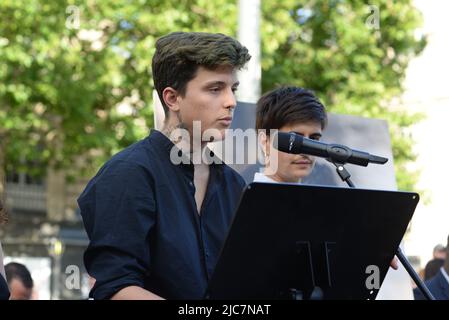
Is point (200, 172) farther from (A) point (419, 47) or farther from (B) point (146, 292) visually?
(A) point (419, 47)

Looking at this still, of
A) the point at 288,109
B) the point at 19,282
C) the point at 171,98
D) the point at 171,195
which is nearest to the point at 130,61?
the point at 19,282

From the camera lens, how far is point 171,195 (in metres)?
2.96

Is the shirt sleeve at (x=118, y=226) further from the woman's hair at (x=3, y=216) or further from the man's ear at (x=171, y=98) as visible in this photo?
the woman's hair at (x=3, y=216)

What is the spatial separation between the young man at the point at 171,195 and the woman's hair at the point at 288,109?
1.02 metres

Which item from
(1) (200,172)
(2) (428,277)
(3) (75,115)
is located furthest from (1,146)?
(1) (200,172)

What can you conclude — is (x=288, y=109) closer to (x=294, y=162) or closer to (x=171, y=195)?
(x=294, y=162)

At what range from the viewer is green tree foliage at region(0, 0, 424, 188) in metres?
17.1

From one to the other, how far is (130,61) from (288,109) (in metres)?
14.1

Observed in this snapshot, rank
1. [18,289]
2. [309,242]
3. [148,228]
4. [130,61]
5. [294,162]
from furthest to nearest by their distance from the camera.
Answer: [130,61]
[18,289]
[294,162]
[148,228]
[309,242]

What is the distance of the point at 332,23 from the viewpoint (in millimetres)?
19016

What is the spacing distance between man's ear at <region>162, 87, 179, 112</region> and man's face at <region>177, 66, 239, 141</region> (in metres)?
0.05

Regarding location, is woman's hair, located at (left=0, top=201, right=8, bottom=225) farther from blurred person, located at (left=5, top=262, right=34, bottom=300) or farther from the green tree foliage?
the green tree foliage
